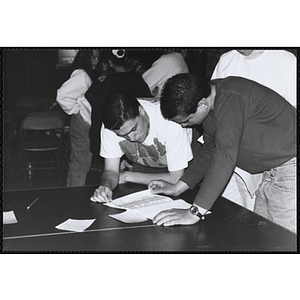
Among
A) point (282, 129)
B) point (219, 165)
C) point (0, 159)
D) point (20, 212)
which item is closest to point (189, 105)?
point (219, 165)

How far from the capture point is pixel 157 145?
2.27 m

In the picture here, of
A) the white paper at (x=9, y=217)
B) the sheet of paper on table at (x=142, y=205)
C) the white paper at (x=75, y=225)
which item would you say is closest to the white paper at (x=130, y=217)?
the sheet of paper on table at (x=142, y=205)

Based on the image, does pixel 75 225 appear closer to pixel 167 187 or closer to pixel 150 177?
pixel 167 187

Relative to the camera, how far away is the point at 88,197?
1.97 metres

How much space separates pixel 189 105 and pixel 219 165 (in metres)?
0.30

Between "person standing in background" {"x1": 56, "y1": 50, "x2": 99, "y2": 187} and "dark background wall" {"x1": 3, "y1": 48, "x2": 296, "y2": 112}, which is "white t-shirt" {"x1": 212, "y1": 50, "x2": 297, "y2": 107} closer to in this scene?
"dark background wall" {"x1": 3, "y1": 48, "x2": 296, "y2": 112}

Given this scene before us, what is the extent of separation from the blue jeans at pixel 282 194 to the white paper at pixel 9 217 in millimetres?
1284

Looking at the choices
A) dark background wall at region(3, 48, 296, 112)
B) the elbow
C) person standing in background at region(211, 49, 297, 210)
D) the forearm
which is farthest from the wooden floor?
person standing in background at region(211, 49, 297, 210)

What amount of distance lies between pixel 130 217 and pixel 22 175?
1.61 m

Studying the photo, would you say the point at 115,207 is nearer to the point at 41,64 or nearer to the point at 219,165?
the point at 219,165

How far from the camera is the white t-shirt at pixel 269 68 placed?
2.17 meters

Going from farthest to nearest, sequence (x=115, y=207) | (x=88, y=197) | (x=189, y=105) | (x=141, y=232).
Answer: (x=88, y=197) < (x=115, y=207) < (x=189, y=105) < (x=141, y=232)

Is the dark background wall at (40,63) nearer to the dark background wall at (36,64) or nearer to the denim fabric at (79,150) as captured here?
the dark background wall at (36,64)

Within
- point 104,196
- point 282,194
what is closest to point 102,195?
point 104,196
